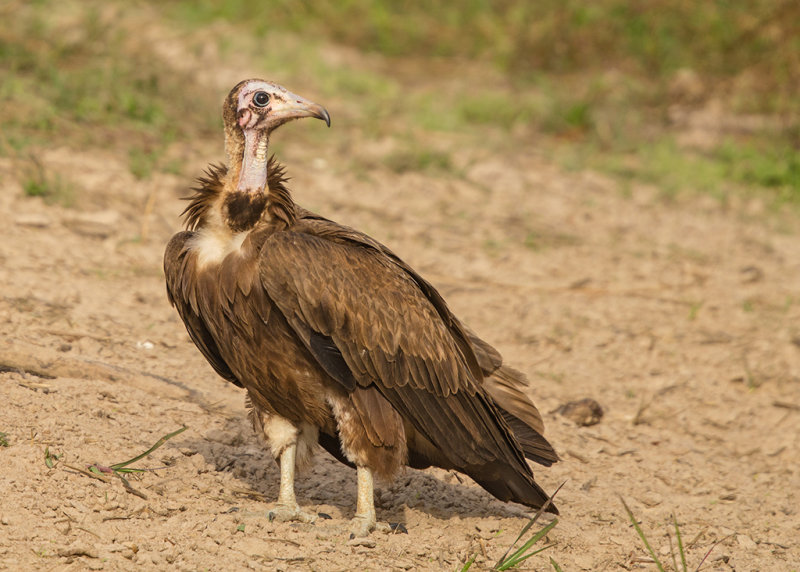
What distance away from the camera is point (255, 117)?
400 centimetres

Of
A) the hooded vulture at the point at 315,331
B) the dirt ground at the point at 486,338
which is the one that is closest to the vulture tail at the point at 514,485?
the hooded vulture at the point at 315,331

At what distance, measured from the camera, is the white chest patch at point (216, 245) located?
3904 millimetres

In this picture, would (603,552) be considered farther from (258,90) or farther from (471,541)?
(258,90)

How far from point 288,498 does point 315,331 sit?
30.6 inches

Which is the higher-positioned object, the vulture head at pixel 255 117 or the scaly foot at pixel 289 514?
the vulture head at pixel 255 117

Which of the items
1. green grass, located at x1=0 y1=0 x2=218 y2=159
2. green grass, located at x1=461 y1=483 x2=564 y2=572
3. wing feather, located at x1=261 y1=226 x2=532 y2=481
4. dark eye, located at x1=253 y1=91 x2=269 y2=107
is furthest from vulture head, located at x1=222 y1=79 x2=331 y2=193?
green grass, located at x1=0 y1=0 x2=218 y2=159

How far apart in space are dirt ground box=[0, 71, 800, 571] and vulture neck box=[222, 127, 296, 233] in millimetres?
1123

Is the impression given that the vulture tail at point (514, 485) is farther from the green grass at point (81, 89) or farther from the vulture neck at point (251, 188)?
the green grass at point (81, 89)

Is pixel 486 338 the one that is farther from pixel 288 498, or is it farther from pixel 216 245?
pixel 216 245

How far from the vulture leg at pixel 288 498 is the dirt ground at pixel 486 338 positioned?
0.23ft

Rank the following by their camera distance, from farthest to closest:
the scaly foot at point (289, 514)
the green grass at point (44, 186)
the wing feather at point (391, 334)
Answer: the green grass at point (44, 186), the scaly foot at point (289, 514), the wing feather at point (391, 334)

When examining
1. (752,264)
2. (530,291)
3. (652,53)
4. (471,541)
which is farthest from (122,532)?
(652,53)

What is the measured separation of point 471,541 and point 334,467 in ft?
3.36

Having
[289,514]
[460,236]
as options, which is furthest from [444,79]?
[289,514]
